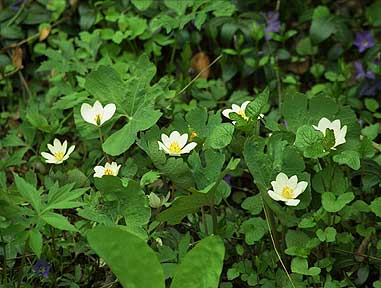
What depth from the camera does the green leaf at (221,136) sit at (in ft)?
5.94

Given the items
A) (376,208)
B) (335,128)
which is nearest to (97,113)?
(335,128)

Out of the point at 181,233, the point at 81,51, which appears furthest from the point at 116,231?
the point at 81,51

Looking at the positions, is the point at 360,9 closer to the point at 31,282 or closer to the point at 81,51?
the point at 81,51

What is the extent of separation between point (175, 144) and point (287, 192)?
11.9 inches

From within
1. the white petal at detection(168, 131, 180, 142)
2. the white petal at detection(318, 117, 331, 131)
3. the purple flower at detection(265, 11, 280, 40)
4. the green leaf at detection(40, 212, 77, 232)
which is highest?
the green leaf at detection(40, 212, 77, 232)

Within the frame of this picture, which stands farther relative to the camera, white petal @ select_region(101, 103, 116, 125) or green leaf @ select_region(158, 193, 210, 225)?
white petal @ select_region(101, 103, 116, 125)

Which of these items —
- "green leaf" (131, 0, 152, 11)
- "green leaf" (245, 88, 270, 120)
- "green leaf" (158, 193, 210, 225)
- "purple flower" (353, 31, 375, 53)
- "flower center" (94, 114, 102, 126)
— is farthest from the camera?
"purple flower" (353, 31, 375, 53)

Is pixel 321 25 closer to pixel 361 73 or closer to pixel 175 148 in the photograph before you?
pixel 361 73

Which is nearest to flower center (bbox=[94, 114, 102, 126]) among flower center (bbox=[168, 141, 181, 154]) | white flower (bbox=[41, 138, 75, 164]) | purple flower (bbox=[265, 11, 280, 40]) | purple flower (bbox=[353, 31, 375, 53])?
white flower (bbox=[41, 138, 75, 164])

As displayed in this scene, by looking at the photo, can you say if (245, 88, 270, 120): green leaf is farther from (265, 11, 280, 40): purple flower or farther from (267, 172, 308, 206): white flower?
(265, 11, 280, 40): purple flower

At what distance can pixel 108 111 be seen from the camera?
6.37 feet

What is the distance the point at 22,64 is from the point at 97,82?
3.22ft

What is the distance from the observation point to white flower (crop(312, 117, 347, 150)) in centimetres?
181

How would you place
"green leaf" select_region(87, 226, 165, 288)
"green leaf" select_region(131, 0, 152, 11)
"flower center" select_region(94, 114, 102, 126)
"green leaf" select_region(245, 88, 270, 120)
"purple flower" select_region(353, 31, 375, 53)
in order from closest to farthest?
1. "green leaf" select_region(87, 226, 165, 288)
2. "green leaf" select_region(245, 88, 270, 120)
3. "flower center" select_region(94, 114, 102, 126)
4. "green leaf" select_region(131, 0, 152, 11)
5. "purple flower" select_region(353, 31, 375, 53)
